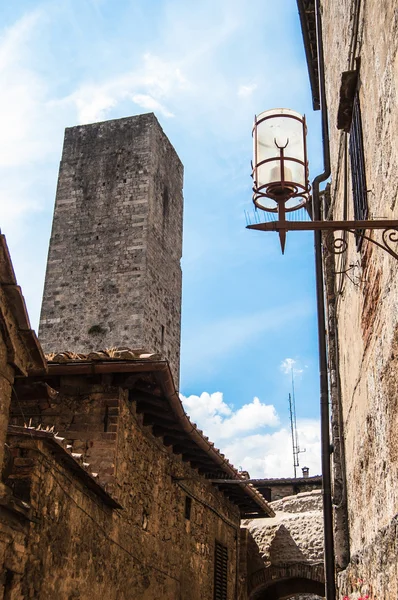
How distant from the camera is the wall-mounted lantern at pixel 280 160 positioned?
3619 mm

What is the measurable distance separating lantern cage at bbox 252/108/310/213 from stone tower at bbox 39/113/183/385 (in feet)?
50.5

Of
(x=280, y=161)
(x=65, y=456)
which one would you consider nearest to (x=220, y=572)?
(x=65, y=456)

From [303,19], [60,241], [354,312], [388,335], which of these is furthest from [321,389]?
[60,241]

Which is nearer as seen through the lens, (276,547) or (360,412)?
(360,412)

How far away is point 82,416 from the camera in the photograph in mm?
8227

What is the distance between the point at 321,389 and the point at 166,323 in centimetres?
1489

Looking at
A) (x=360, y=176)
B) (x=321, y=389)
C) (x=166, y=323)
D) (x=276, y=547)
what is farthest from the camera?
(x=166, y=323)

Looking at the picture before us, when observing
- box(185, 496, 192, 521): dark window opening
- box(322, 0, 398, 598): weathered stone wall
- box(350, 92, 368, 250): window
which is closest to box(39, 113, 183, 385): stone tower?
box(185, 496, 192, 521): dark window opening

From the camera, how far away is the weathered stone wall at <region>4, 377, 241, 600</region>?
600cm

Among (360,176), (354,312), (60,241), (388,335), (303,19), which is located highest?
(60,241)

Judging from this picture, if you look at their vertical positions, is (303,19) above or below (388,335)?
above

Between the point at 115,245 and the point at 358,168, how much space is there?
16894 millimetres

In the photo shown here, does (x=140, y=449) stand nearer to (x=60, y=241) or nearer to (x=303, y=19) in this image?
(x=303, y=19)

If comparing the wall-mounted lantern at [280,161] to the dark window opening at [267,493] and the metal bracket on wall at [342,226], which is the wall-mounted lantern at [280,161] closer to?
Result: the metal bracket on wall at [342,226]
